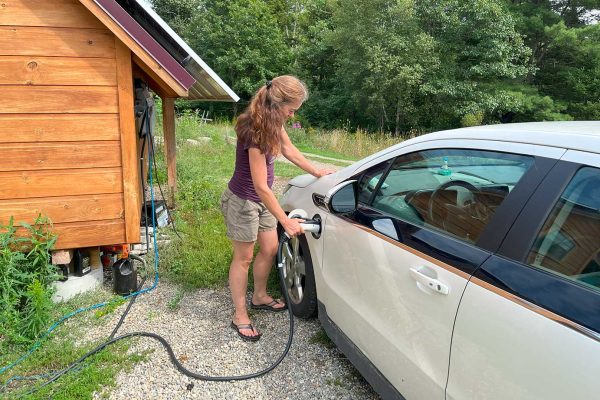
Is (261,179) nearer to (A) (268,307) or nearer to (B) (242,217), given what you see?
(B) (242,217)

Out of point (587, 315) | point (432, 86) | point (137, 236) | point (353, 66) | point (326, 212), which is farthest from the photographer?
point (353, 66)

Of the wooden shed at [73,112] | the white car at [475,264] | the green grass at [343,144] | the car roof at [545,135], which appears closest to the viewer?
the white car at [475,264]

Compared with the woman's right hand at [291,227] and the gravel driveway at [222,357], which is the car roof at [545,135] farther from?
the gravel driveway at [222,357]

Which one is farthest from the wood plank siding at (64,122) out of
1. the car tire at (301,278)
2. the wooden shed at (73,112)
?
the car tire at (301,278)

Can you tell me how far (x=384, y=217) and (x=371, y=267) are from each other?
28 cm

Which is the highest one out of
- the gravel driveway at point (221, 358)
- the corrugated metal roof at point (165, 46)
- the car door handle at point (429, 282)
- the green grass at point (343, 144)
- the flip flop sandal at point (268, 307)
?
the corrugated metal roof at point (165, 46)

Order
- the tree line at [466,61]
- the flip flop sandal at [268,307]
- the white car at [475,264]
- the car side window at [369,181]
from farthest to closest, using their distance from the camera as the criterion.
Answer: the tree line at [466,61]
the flip flop sandal at [268,307]
the car side window at [369,181]
the white car at [475,264]

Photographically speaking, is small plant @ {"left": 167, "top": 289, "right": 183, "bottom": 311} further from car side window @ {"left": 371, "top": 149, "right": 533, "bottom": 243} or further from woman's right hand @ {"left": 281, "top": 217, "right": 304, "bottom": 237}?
car side window @ {"left": 371, "top": 149, "right": 533, "bottom": 243}

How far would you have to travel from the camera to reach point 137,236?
13.1 feet

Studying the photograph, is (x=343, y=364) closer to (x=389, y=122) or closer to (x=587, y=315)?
(x=587, y=315)

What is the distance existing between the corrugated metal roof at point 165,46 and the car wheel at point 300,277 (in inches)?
65.0

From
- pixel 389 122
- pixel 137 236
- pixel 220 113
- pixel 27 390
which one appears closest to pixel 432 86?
pixel 389 122

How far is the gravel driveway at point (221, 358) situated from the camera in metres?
2.81

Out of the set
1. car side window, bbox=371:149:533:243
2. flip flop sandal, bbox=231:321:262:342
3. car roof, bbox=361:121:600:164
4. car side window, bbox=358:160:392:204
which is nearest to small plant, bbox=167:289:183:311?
flip flop sandal, bbox=231:321:262:342
